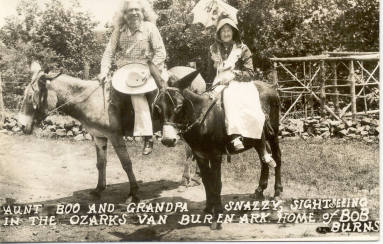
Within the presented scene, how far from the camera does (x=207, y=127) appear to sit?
4.10 m

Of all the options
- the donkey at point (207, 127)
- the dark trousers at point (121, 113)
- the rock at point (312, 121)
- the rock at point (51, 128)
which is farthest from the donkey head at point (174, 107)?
the rock at point (312, 121)

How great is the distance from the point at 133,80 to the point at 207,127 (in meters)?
1.03

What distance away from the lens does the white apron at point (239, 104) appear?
4.22m

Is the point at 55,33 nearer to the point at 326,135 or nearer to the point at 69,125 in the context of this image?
the point at 69,125

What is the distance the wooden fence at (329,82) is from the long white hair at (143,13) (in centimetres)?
256

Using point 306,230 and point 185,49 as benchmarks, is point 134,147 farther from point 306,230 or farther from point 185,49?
point 306,230

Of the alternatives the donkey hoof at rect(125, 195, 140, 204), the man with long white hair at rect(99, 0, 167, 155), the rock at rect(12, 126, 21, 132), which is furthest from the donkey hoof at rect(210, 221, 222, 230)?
the rock at rect(12, 126, 21, 132)

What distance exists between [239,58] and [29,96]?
7.20 feet

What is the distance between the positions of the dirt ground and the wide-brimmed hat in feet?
2.75

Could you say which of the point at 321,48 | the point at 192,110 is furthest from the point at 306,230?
the point at 321,48

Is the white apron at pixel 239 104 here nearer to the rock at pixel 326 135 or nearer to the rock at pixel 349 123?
the rock at pixel 326 135

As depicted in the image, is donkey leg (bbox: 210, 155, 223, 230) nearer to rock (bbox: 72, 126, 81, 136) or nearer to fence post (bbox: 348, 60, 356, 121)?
rock (bbox: 72, 126, 81, 136)

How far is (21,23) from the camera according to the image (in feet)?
16.8

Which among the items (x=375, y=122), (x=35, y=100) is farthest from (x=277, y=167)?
(x=35, y=100)
